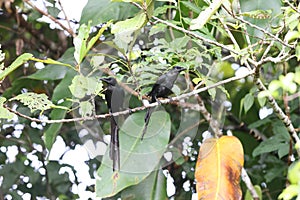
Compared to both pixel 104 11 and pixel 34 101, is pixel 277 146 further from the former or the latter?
pixel 34 101

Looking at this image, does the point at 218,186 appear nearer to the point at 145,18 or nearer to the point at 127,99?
the point at 127,99

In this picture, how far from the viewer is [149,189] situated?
1.47m

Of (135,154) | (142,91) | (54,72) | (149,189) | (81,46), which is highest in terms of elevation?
(81,46)

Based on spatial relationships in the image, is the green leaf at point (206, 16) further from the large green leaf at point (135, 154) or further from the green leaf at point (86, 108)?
the large green leaf at point (135, 154)

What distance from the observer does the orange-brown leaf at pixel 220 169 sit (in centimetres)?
126

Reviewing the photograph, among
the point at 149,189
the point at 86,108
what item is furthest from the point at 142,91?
the point at 149,189

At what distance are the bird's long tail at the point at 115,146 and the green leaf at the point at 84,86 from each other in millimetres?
129

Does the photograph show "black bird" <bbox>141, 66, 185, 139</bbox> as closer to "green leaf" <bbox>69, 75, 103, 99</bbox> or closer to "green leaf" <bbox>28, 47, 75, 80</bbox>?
"green leaf" <bbox>69, 75, 103, 99</bbox>

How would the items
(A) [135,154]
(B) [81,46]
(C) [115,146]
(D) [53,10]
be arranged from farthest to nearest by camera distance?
(D) [53,10], (A) [135,154], (C) [115,146], (B) [81,46]

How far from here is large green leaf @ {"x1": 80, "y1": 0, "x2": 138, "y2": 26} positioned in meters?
1.41

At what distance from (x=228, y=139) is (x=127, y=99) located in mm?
295

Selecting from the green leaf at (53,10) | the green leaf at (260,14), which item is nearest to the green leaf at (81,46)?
the green leaf at (260,14)

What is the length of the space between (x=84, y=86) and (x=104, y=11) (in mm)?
440

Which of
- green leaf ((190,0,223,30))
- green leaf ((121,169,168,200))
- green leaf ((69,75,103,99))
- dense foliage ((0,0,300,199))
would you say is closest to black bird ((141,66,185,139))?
dense foliage ((0,0,300,199))
